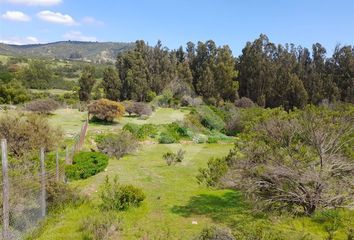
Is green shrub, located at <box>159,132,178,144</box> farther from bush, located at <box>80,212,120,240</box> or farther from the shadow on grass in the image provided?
bush, located at <box>80,212,120,240</box>

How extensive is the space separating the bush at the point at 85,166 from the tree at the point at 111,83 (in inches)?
1051

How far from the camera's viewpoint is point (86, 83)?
4388cm

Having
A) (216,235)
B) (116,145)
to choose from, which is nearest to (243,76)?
(116,145)

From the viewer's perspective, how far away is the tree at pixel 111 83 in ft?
139

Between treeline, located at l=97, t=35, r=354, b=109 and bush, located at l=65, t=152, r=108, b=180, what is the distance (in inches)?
1050

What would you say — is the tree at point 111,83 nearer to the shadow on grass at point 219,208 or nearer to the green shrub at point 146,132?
the green shrub at point 146,132

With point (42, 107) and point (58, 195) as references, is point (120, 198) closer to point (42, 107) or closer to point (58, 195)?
point (58, 195)

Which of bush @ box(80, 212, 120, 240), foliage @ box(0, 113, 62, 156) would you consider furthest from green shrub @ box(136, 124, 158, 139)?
bush @ box(80, 212, 120, 240)

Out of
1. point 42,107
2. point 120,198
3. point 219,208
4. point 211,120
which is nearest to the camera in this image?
point 120,198

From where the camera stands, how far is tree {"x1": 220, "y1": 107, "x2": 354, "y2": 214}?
875 cm

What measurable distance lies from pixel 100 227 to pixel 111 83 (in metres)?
35.0

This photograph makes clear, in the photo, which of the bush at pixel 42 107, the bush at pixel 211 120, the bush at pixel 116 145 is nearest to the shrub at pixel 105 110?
the bush at pixel 42 107

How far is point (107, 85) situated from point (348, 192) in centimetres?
3655

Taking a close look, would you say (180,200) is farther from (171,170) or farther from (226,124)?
(226,124)
